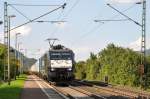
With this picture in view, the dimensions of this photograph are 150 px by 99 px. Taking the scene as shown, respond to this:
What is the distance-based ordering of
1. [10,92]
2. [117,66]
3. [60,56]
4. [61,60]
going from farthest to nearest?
1. [117,66]
2. [60,56]
3. [61,60]
4. [10,92]

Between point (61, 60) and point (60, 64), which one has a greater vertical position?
point (61, 60)

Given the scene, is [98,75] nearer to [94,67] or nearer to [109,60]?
[94,67]

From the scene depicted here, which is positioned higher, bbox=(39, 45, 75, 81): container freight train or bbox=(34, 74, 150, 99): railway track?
bbox=(39, 45, 75, 81): container freight train

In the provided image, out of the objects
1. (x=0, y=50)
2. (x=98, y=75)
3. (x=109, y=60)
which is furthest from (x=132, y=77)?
(x=0, y=50)

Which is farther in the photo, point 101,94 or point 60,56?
point 60,56

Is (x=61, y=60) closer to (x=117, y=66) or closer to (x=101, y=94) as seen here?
(x=117, y=66)

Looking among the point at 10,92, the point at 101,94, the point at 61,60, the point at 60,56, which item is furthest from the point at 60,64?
the point at 101,94

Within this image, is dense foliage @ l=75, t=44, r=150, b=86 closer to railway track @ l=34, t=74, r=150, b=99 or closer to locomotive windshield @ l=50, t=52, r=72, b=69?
locomotive windshield @ l=50, t=52, r=72, b=69

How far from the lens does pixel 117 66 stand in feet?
220

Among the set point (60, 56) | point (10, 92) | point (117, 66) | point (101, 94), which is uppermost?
point (60, 56)

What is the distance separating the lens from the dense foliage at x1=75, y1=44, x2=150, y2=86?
61.3 meters

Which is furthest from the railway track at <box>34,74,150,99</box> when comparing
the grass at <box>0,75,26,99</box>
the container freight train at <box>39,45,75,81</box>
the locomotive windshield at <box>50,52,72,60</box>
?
the locomotive windshield at <box>50,52,72,60</box>

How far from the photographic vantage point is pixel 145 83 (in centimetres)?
5459

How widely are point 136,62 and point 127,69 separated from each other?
4.50 ft
